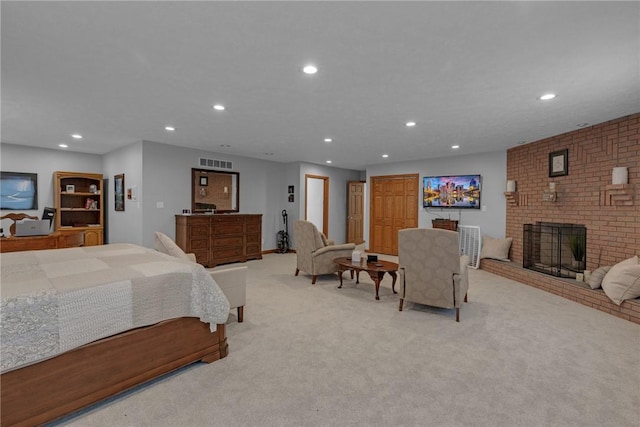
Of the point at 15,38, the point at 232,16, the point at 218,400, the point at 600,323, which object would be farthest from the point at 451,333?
the point at 15,38

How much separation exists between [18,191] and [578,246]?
31.6 feet

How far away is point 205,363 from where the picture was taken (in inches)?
93.8

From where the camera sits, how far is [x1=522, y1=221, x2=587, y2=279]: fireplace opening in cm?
445

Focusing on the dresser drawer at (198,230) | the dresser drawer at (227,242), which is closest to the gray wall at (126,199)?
the dresser drawer at (198,230)

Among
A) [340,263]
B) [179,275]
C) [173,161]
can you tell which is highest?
[173,161]

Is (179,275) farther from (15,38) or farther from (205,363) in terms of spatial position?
(15,38)

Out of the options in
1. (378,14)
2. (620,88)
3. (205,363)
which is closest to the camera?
(378,14)

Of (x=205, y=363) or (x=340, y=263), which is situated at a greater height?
(x=340, y=263)

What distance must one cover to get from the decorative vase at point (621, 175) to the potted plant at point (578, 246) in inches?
36.9

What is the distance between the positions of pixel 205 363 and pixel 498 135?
493cm

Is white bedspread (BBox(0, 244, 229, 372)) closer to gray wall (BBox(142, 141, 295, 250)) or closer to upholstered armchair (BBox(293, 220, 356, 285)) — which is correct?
upholstered armchair (BBox(293, 220, 356, 285))

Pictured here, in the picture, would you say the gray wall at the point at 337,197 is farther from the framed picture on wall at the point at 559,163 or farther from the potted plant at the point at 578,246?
the potted plant at the point at 578,246

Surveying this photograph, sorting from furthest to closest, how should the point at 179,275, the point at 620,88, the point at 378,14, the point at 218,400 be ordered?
the point at 620,88 → the point at 179,275 → the point at 218,400 → the point at 378,14

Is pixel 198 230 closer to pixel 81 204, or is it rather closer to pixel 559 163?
pixel 81 204
